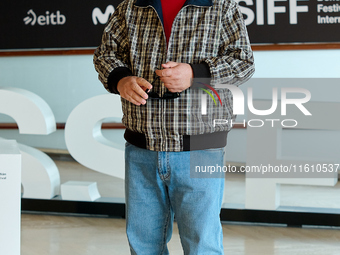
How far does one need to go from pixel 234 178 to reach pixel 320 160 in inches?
21.5

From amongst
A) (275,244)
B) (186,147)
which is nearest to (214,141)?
(186,147)

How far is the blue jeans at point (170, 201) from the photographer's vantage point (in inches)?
49.7

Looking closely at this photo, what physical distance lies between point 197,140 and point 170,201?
0.67 ft

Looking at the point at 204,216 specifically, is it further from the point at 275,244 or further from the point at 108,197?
the point at 108,197

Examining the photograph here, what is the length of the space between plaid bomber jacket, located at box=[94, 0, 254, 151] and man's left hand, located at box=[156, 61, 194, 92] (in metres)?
0.04

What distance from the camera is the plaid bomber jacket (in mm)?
1260

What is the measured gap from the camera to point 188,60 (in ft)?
4.15

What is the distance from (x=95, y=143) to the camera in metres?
2.89

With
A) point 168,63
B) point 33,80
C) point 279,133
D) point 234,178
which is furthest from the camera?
point 33,80

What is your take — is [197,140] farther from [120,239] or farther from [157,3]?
[120,239]

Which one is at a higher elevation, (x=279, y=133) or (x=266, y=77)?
(x=266, y=77)

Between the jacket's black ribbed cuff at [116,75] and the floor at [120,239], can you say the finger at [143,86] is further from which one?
the floor at [120,239]
